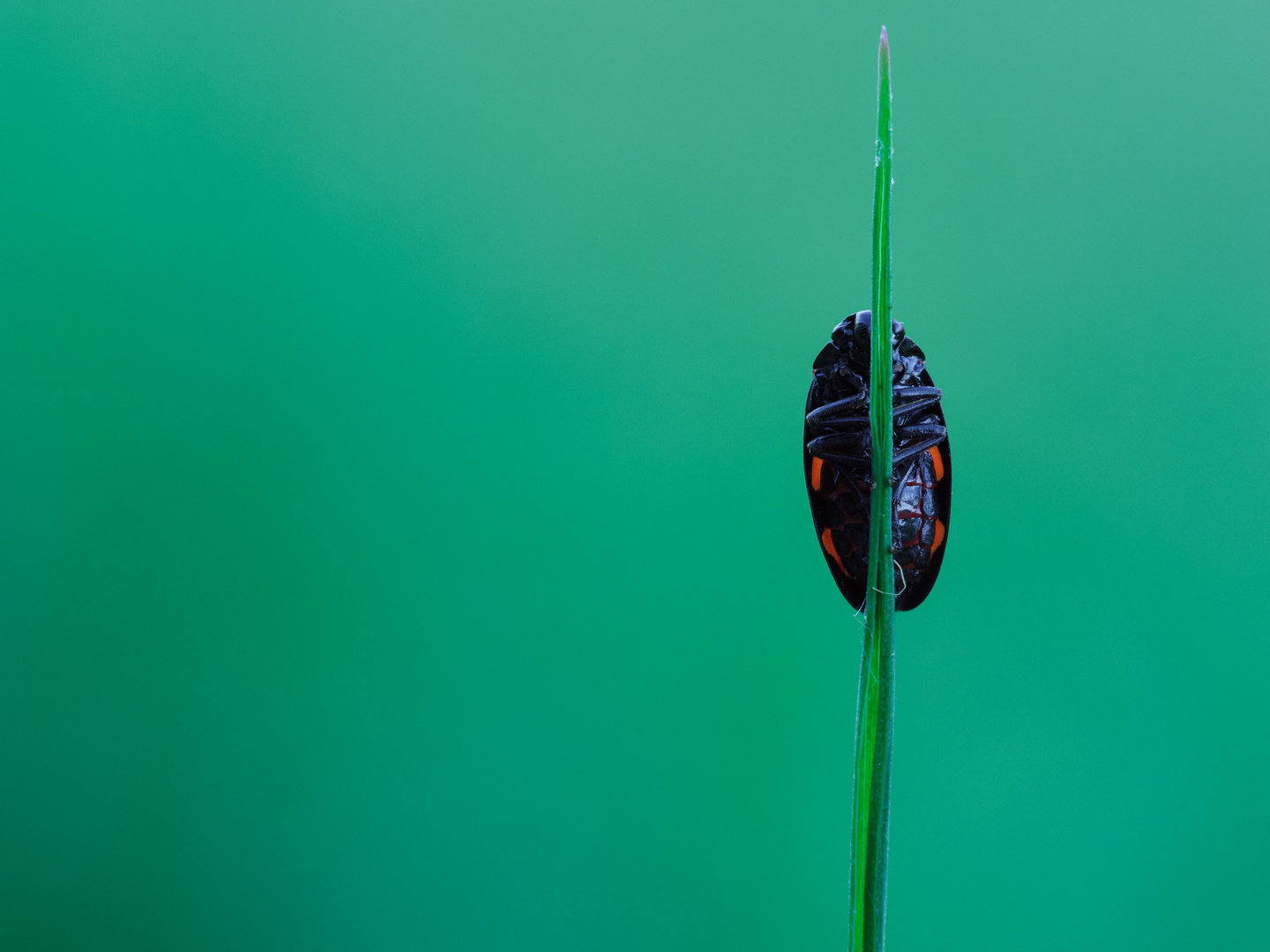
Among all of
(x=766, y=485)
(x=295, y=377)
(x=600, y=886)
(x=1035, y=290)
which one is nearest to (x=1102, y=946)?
(x=600, y=886)

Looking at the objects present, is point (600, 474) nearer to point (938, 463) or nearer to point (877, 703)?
point (938, 463)

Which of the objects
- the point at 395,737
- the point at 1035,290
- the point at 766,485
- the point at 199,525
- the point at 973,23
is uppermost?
the point at 973,23

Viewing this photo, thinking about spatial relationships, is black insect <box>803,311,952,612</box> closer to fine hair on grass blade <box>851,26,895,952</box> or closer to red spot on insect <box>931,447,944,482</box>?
red spot on insect <box>931,447,944,482</box>

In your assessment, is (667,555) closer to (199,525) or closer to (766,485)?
(766,485)

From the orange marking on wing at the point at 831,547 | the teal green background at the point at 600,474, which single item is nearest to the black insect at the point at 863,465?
the orange marking on wing at the point at 831,547

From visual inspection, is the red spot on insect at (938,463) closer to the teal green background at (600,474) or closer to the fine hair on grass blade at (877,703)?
the fine hair on grass blade at (877,703)

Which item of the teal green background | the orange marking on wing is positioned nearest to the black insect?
the orange marking on wing

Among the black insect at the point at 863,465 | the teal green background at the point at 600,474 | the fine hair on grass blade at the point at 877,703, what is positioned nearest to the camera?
the fine hair on grass blade at the point at 877,703
